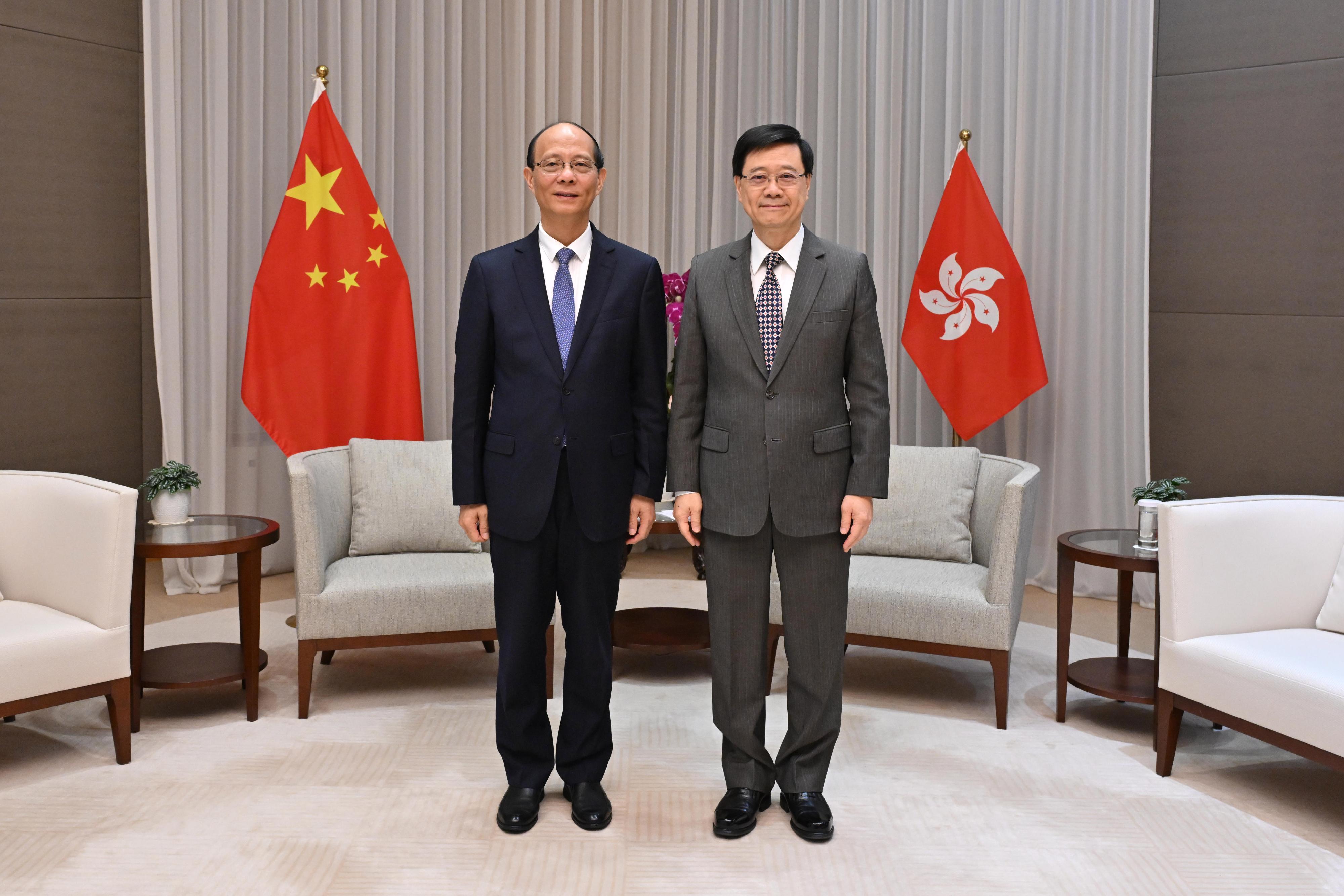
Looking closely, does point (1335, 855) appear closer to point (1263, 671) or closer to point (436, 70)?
point (1263, 671)

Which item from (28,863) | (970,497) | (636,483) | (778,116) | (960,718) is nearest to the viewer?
(28,863)

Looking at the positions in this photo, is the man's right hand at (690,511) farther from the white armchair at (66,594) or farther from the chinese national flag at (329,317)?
the chinese national flag at (329,317)

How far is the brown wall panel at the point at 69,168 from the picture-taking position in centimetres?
476

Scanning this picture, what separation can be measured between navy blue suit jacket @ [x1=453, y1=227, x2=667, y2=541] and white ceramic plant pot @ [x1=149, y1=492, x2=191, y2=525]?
147cm

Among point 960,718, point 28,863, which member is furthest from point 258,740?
point 960,718

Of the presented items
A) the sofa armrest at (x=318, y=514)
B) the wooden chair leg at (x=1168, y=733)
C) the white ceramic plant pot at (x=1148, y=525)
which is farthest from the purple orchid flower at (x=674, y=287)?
the wooden chair leg at (x=1168, y=733)

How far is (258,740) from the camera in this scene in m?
3.33

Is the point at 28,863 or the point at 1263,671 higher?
the point at 1263,671

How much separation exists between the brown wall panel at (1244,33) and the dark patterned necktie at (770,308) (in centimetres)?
336

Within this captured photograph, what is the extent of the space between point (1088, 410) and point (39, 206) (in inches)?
188

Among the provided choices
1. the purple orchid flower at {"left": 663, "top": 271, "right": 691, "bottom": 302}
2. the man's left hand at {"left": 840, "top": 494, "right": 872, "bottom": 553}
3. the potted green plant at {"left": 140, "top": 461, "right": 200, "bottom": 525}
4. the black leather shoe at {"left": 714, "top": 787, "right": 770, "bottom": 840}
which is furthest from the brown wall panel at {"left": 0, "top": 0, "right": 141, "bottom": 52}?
the black leather shoe at {"left": 714, "top": 787, "right": 770, "bottom": 840}

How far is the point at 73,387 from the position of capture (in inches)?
198

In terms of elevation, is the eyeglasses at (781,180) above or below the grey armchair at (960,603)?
above

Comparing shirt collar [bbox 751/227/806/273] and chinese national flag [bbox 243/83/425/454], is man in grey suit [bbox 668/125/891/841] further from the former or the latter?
chinese national flag [bbox 243/83/425/454]
